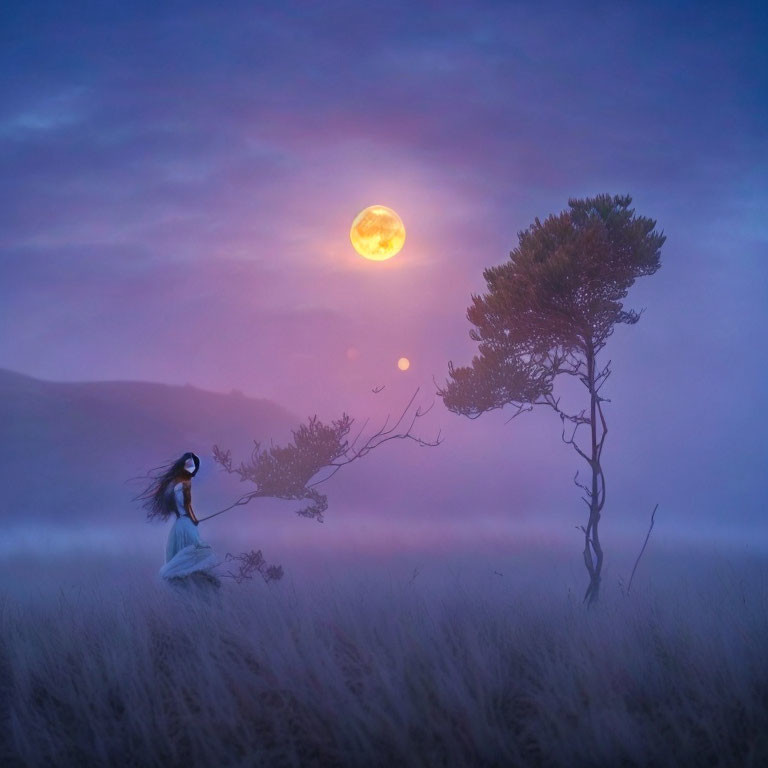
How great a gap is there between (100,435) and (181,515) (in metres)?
40.8

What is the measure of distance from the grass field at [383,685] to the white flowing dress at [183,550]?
1.33 ft

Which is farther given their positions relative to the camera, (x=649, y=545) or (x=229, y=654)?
(x=649, y=545)

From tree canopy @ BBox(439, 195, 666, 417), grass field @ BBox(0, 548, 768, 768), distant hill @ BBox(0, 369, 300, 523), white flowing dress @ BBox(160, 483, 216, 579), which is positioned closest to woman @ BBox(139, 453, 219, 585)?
white flowing dress @ BBox(160, 483, 216, 579)

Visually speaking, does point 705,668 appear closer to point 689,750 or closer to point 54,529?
point 689,750

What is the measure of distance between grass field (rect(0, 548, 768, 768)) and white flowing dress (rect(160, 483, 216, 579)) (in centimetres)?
40

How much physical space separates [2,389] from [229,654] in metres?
50.0

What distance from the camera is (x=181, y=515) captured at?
1026cm

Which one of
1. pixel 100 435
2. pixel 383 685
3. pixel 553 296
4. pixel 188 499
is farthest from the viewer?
pixel 100 435

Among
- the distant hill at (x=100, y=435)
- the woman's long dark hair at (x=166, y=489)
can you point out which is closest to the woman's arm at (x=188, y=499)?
the woman's long dark hair at (x=166, y=489)

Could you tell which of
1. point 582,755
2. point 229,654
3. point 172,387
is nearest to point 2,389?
point 172,387

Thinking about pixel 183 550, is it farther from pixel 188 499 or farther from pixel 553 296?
pixel 553 296

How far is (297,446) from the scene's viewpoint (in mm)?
13664

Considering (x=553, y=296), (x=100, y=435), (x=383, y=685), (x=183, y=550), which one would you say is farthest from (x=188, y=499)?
(x=100, y=435)

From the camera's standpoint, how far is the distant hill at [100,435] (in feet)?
133
